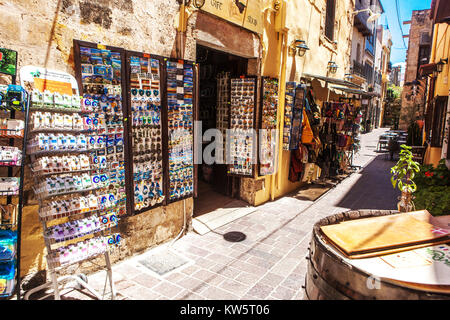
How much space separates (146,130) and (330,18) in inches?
358

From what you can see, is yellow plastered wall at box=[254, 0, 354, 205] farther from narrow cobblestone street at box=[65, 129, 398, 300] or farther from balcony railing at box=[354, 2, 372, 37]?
Result: balcony railing at box=[354, 2, 372, 37]

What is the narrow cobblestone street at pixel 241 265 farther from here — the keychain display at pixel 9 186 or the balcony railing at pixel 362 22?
the balcony railing at pixel 362 22

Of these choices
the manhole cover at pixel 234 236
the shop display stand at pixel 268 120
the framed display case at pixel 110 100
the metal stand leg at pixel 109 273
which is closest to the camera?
the metal stand leg at pixel 109 273

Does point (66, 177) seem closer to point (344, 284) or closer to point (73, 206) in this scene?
point (73, 206)

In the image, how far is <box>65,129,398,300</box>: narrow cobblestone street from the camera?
354 cm

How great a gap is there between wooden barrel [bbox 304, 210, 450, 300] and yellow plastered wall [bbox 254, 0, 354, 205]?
4.92 m

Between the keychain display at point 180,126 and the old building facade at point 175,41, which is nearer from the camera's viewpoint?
the old building facade at point 175,41

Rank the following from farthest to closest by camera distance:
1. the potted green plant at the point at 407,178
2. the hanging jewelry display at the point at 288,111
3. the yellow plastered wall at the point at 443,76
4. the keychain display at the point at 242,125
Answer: the yellow plastered wall at the point at 443,76
the hanging jewelry display at the point at 288,111
the keychain display at the point at 242,125
the potted green plant at the point at 407,178

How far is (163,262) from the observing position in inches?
167

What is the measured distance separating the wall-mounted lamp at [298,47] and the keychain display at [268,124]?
1.32 metres

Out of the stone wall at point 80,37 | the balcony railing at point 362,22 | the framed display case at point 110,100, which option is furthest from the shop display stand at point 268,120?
the balcony railing at point 362,22

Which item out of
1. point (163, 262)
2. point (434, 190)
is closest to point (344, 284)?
point (163, 262)

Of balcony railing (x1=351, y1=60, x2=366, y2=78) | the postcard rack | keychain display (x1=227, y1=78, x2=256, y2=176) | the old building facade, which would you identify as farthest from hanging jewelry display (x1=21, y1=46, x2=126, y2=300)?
balcony railing (x1=351, y1=60, x2=366, y2=78)

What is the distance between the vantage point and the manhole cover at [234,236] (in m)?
5.10
